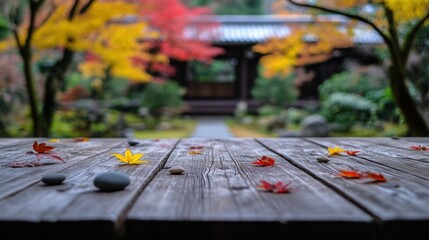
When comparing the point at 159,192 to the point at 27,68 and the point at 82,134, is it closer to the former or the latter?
the point at 27,68

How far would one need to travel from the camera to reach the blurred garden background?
574cm

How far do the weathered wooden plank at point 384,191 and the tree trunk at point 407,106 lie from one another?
9.03 feet

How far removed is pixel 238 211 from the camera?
84cm

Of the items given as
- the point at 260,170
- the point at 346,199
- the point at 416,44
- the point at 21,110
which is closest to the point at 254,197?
the point at 346,199

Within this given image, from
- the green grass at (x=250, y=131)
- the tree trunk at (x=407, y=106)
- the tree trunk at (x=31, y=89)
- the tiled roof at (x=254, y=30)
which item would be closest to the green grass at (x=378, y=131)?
the green grass at (x=250, y=131)

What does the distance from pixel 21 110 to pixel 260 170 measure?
9.54 meters

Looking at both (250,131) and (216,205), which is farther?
(250,131)

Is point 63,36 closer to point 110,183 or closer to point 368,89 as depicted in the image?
point 110,183

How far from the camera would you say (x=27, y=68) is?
18.9 feet

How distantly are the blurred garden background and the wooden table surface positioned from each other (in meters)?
2.76

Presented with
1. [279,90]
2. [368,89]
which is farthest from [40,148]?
[279,90]

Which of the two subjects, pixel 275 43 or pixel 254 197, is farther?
pixel 275 43

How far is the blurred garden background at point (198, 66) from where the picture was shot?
5.74 metres

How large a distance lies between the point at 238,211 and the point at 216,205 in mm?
71
